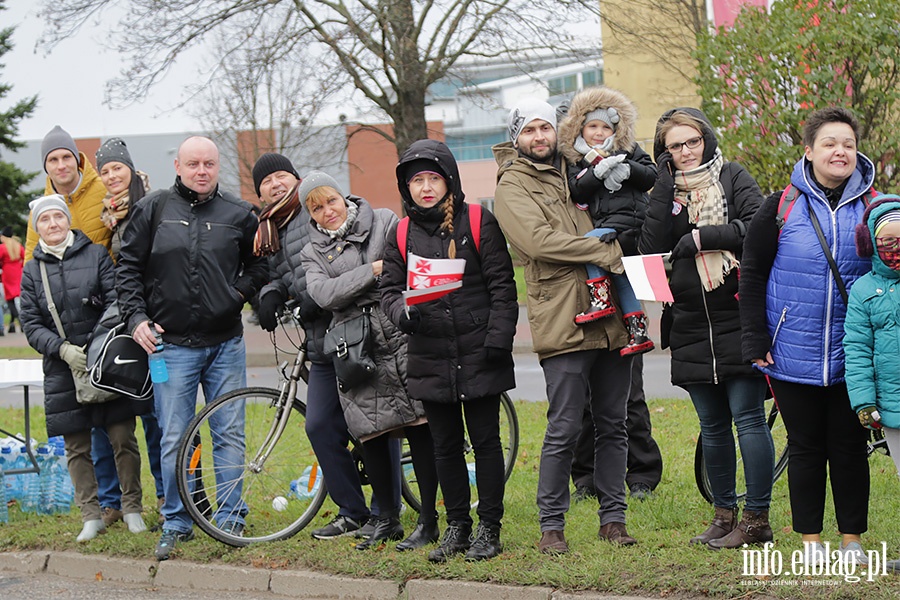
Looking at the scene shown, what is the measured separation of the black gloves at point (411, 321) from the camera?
→ 560 centimetres

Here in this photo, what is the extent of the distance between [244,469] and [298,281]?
118 centimetres

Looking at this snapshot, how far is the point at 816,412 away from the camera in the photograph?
5.14m

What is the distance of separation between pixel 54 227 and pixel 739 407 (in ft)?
Answer: 14.0

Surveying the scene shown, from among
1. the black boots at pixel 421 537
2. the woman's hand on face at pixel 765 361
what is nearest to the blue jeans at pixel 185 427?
the black boots at pixel 421 537

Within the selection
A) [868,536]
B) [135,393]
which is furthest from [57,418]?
[868,536]

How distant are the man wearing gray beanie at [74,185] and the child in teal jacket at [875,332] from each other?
4731 millimetres

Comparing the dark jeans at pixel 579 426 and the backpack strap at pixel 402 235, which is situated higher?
the backpack strap at pixel 402 235

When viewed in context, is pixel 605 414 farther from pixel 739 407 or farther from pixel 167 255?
pixel 167 255

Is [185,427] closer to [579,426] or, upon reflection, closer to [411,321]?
[411,321]

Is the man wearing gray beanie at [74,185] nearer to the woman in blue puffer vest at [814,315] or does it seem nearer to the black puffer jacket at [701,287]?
the black puffer jacket at [701,287]

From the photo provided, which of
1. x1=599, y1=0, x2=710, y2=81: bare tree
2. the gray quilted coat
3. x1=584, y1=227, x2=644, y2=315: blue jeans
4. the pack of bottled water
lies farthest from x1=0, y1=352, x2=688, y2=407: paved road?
x1=599, y1=0, x2=710, y2=81: bare tree

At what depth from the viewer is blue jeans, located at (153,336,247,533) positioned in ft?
21.3

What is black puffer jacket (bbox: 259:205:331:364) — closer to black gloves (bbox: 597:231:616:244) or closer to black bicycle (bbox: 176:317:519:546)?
black bicycle (bbox: 176:317:519:546)

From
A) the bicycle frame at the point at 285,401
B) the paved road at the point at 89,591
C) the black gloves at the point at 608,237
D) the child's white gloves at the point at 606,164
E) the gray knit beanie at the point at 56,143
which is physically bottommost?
the paved road at the point at 89,591
